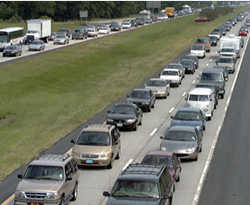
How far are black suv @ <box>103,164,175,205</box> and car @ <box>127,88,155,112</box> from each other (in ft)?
75.7

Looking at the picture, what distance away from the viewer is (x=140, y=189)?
19.3 m

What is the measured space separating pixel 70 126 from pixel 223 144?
9789 millimetres

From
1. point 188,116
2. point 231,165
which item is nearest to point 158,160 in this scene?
point 231,165

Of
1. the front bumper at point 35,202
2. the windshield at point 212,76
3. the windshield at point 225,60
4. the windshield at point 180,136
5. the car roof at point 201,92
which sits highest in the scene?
the front bumper at point 35,202

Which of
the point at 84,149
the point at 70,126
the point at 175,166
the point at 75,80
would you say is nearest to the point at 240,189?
the point at 175,166

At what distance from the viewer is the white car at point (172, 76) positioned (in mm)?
56356

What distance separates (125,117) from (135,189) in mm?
17250

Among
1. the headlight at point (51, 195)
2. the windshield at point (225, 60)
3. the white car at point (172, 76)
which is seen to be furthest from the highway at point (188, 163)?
the windshield at point (225, 60)

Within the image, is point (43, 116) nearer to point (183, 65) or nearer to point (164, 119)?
point (164, 119)

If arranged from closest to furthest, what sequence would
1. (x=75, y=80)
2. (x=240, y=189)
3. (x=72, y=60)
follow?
(x=240, y=189), (x=75, y=80), (x=72, y=60)

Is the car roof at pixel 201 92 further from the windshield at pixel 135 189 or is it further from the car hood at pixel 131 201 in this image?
the car hood at pixel 131 201

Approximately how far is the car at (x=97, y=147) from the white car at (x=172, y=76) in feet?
91.9

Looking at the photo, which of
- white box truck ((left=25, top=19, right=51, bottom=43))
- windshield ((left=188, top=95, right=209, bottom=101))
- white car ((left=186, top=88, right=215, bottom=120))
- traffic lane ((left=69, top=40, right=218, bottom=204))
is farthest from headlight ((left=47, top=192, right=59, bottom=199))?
white box truck ((left=25, top=19, right=51, bottom=43))

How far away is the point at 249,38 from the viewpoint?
11744 centimetres
